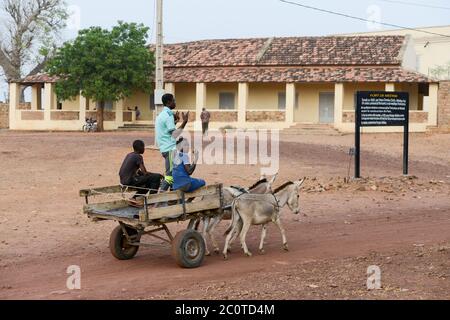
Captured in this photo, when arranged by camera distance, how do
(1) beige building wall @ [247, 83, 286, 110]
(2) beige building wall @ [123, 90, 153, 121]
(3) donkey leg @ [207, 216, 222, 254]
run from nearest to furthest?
1. (3) donkey leg @ [207, 216, 222, 254]
2. (1) beige building wall @ [247, 83, 286, 110]
3. (2) beige building wall @ [123, 90, 153, 121]

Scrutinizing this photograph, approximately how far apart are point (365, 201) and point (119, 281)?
28.2 ft

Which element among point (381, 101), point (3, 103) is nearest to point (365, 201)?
point (381, 101)

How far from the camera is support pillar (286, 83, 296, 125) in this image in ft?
125

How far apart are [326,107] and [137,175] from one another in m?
32.2

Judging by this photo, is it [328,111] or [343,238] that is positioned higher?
[328,111]

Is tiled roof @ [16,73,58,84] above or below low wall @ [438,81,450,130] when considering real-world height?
above

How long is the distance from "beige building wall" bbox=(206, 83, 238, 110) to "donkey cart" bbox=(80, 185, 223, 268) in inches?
1301

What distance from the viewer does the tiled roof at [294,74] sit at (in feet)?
121

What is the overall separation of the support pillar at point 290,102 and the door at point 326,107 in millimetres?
2730

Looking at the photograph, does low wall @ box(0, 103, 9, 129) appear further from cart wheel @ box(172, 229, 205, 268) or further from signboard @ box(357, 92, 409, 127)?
cart wheel @ box(172, 229, 205, 268)

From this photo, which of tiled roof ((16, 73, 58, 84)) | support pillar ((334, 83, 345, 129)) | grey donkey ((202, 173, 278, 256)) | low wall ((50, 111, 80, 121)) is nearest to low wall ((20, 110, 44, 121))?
low wall ((50, 111, 80, 121))

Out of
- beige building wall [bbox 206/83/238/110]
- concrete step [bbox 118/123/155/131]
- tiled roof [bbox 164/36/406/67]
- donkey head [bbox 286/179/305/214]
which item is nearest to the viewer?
donkey head [bbox 286/179/305/214]
